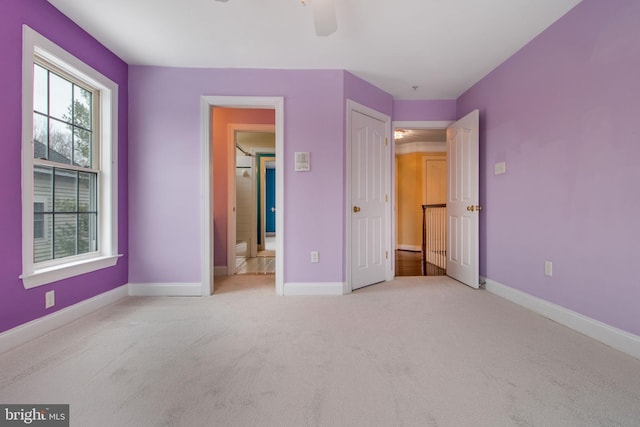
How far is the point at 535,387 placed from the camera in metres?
1.37

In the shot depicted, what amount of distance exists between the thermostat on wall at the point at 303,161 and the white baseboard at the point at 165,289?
1736 millimetres

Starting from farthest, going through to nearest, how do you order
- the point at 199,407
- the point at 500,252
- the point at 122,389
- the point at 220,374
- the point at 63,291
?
the point at 500,252
the point at 63,291
the point at 220,374
the point at 122,389
the point at 199,407

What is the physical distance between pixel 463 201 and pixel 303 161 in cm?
211

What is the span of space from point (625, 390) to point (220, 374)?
2169mm

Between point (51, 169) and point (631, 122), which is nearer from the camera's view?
point (631, 122)

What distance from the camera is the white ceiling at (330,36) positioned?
2018 mm

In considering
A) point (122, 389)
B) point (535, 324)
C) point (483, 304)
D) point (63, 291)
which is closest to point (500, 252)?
point (483, 304)

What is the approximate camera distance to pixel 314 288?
9.61 feet

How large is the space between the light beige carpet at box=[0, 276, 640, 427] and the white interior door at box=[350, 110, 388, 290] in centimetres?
87

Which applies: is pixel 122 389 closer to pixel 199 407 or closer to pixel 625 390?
pixel 199 407

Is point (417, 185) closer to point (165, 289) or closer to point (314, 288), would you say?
point (314, 288)

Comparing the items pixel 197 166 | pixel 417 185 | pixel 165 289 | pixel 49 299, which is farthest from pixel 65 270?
pixel 417 185

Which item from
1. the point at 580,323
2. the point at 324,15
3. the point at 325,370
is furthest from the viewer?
the point at 580,323

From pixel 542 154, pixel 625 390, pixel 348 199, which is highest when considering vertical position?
pixel 542 154
